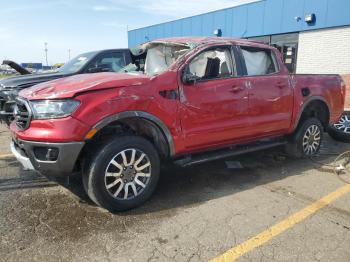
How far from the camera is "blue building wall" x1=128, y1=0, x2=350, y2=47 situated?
13156mm

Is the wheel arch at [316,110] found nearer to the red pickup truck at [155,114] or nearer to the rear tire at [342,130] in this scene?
the red pickup truck at [155,114]

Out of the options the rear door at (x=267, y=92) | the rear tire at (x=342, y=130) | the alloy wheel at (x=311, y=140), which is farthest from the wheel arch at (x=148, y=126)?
the rear tire at (x=342, y=130)

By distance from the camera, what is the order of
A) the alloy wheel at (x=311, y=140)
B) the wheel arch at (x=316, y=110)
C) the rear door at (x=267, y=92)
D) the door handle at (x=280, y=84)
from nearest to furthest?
the rear door at (x=267, y=92) → the door handle at (x=280, y=84) → the wheel arch at (x=316, y=110) → the alloy wheel at (x=311, y=140)

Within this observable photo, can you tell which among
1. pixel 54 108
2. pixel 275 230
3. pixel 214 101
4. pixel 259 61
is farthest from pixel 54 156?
pixel 259 61

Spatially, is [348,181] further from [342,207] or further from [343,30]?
[343,30]

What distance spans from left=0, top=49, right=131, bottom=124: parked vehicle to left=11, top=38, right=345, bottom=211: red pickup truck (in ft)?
8.01

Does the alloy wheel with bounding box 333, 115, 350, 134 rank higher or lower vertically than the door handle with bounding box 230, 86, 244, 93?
lower

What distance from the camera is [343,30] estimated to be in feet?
42.3

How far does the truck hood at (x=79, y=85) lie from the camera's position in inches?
136

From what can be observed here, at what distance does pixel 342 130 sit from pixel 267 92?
315 centimetres

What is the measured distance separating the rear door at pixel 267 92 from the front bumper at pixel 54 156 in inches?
96.9

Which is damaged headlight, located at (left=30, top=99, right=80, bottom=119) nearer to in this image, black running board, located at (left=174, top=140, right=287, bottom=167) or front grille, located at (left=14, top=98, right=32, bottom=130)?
front grille, located at (left=14, top=98, right=32, bottom=130)

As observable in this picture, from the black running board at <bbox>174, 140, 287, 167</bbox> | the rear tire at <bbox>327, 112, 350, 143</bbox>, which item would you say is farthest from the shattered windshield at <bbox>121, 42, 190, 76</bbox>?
the rear tire at <bbox>327, 112, 350, 143</bbox>

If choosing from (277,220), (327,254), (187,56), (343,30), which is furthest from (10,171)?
(343,30)
